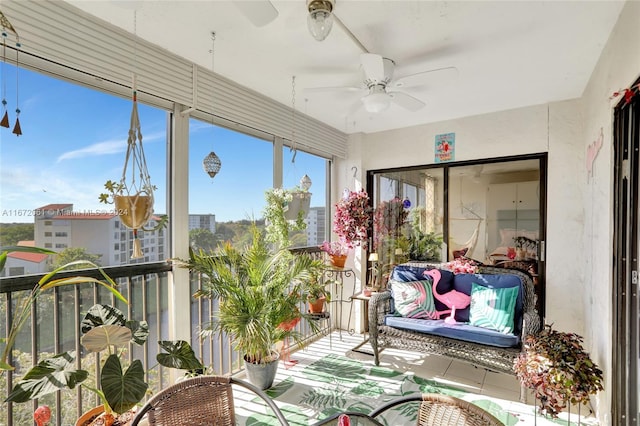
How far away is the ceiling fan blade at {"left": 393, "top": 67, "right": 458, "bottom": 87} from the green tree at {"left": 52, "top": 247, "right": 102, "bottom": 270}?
229 centimetres

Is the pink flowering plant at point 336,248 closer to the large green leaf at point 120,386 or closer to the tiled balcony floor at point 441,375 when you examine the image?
the tiled balcony floor at point 441,375

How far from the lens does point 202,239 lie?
2711 mm

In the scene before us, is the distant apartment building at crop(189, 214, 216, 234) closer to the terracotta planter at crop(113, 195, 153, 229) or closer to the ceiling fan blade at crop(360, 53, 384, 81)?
the terracotta planter at crop(113, 195, 153, 229)

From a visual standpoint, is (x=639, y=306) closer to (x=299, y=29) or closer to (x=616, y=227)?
(x=616, y=227)

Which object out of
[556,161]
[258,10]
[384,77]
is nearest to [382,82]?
[384,77]

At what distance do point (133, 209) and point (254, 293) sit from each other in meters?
1.19

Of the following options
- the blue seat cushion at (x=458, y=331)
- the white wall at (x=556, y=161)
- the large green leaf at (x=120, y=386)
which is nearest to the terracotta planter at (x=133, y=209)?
the large green leaf at (x=120, y=386)

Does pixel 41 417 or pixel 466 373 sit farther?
pixel 466 373

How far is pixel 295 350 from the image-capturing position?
3500 millimetres

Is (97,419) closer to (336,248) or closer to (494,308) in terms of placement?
(336,248)

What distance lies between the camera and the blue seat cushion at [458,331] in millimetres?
2629

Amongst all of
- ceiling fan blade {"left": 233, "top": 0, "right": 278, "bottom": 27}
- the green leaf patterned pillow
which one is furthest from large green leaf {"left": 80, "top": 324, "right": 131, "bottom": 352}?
the green leaf patterned pillow

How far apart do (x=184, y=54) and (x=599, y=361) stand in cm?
350

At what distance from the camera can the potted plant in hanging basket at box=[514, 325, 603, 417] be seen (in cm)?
194
